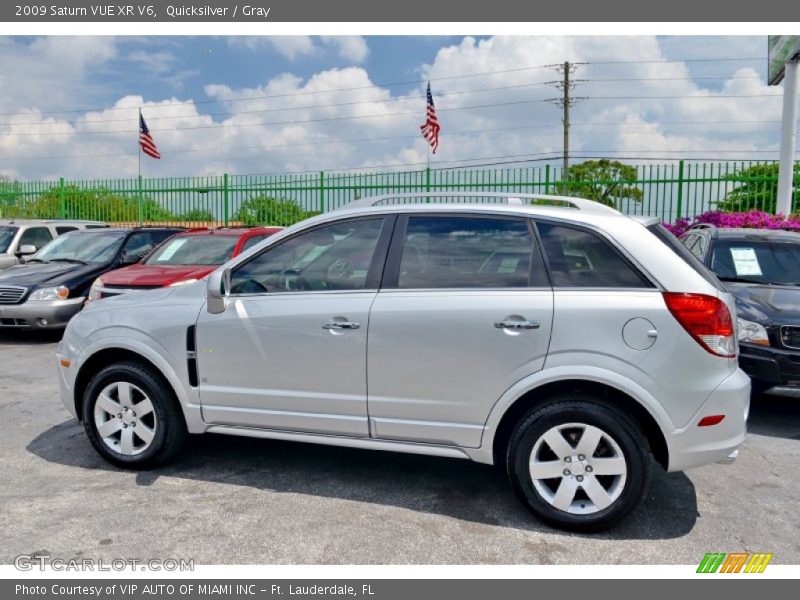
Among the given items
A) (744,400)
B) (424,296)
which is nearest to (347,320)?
(424,296)

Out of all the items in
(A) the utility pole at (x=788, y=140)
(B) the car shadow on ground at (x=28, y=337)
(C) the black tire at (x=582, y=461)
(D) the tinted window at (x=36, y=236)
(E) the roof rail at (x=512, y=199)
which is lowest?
(B) the car shadow on ground at (x=28, y=337)

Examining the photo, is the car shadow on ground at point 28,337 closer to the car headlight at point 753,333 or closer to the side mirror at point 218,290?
the side mirror at point 218,290

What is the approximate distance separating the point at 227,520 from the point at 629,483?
2.15 metres

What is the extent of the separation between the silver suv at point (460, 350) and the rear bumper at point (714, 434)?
0.04ft

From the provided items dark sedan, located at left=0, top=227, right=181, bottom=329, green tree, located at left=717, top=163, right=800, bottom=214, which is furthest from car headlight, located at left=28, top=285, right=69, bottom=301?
green tree, located at left=717, top=163, right=800, bottom=214

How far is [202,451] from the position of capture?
479 centimetres

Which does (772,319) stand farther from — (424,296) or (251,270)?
(251,270)

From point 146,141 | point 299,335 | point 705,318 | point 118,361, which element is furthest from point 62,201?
point 705,318

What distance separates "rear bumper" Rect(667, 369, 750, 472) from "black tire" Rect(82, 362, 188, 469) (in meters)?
2.96

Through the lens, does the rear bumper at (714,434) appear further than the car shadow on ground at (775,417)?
No

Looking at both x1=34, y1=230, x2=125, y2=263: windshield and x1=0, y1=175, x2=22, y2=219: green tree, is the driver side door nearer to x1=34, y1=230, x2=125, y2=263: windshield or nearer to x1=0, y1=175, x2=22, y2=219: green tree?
x1=34, y1=230, x2=125, y2=263: windshield

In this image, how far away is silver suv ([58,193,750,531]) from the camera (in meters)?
3.40

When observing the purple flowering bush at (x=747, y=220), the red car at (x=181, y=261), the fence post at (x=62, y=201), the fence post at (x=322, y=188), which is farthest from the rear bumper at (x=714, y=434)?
the fence post at (x=62, y=201)

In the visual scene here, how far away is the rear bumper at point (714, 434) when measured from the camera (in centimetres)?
337
